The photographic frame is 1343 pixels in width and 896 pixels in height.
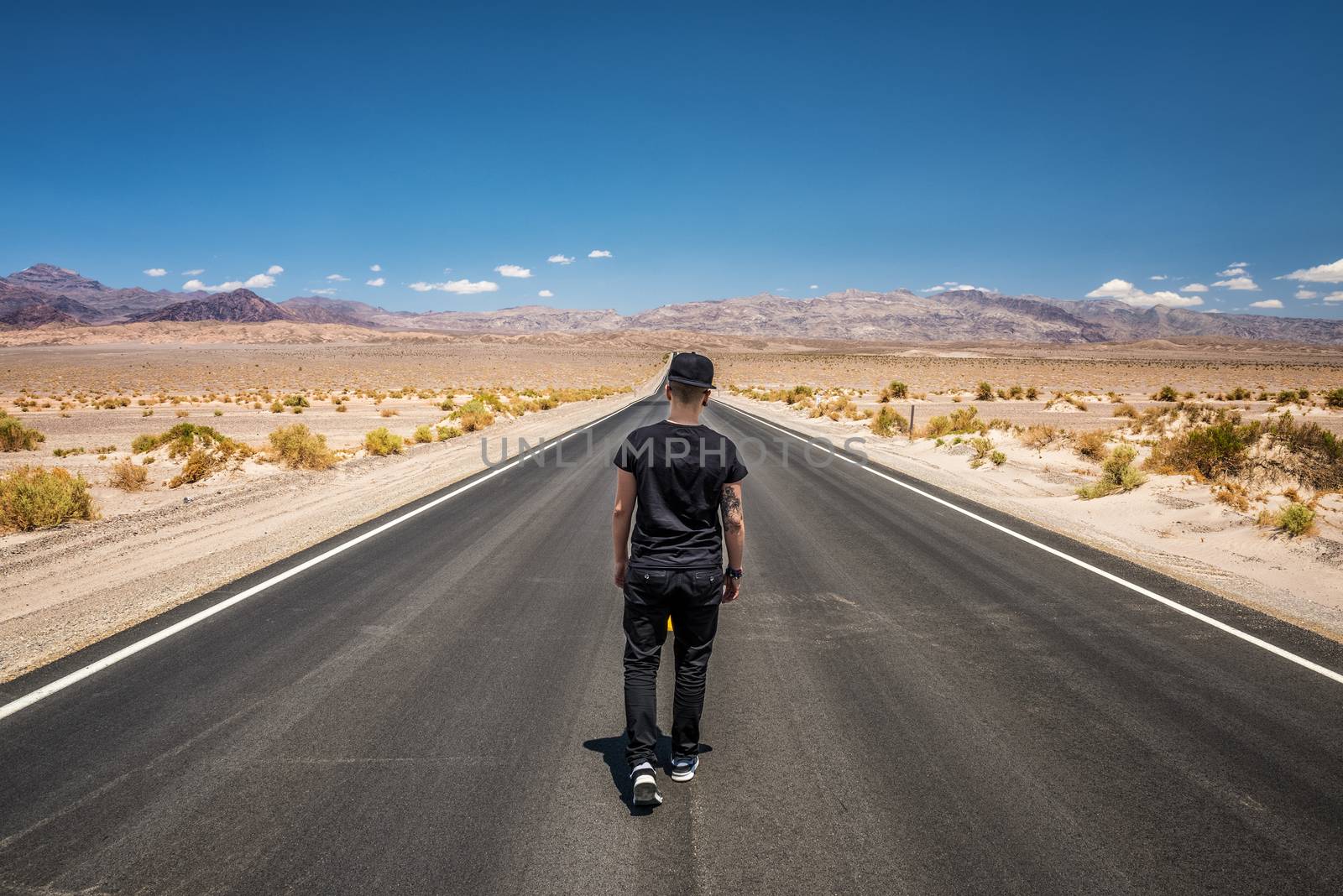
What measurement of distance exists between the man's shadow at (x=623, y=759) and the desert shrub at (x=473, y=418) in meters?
20.8

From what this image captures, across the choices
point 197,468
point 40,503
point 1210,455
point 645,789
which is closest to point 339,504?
point 40,503

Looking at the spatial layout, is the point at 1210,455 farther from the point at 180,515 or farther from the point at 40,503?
the point at 40,503

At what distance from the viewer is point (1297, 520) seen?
314 inches

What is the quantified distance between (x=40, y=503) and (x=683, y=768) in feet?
35.8

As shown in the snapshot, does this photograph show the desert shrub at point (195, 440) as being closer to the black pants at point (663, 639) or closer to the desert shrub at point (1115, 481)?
the black pants at point (663, 639)

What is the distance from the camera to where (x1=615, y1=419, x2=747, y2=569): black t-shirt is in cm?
303

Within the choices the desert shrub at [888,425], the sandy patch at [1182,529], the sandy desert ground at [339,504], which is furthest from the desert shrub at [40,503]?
the desert shrub at [888,425]

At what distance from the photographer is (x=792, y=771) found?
3412mm

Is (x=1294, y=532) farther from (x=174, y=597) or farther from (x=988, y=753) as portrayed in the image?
(x=174, y=597)

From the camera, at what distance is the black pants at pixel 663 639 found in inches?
122

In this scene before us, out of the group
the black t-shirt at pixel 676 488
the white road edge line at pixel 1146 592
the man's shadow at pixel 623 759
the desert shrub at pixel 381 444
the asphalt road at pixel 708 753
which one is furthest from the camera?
the desert shrub at pixel 381 444

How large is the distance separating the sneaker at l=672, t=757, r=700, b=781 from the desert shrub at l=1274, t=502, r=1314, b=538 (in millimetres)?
8736

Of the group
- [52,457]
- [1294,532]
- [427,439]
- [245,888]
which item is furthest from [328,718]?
[52,457]

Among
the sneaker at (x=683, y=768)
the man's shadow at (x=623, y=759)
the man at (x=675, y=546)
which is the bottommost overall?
the man's shadow at (x=623, y=759)
